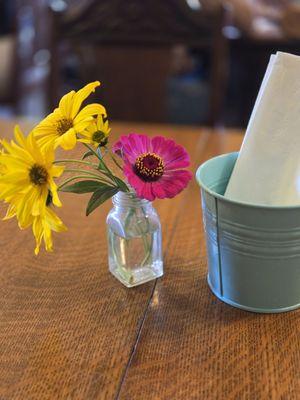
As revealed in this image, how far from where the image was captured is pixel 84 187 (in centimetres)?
53

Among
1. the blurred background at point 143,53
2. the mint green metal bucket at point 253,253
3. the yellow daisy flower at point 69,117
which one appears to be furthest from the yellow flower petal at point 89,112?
the blurred background at point 143,53

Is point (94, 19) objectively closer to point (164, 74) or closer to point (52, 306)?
point (164, 74)

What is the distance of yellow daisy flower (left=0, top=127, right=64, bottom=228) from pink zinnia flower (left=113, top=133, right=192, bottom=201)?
8 cm

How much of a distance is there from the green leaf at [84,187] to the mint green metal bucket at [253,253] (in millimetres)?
105

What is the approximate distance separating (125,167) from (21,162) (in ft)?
0.32

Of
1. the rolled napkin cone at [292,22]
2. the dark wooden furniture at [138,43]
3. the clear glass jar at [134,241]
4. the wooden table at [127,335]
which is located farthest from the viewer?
the rolled napkin cone at [292,22]

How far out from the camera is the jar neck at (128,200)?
57 centimetres

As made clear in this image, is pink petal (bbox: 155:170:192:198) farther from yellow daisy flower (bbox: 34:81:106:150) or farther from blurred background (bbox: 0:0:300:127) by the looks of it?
blurred background (bbox: 0:0:300:127)

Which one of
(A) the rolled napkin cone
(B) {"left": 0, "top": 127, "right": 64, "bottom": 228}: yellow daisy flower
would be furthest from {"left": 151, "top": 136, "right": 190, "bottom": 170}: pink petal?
(A) the rolled napkin cone

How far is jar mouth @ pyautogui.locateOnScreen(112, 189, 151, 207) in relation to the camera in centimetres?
57

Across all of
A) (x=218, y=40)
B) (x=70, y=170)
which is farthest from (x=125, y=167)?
(x=218, y=40)

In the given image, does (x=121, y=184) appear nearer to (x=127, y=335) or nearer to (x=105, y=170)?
(x=105, y=170)

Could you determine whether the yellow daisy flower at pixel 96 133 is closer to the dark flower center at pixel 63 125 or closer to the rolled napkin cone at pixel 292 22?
the dark flower center at pixel 63 125

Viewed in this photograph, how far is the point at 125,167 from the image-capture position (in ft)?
1.71
